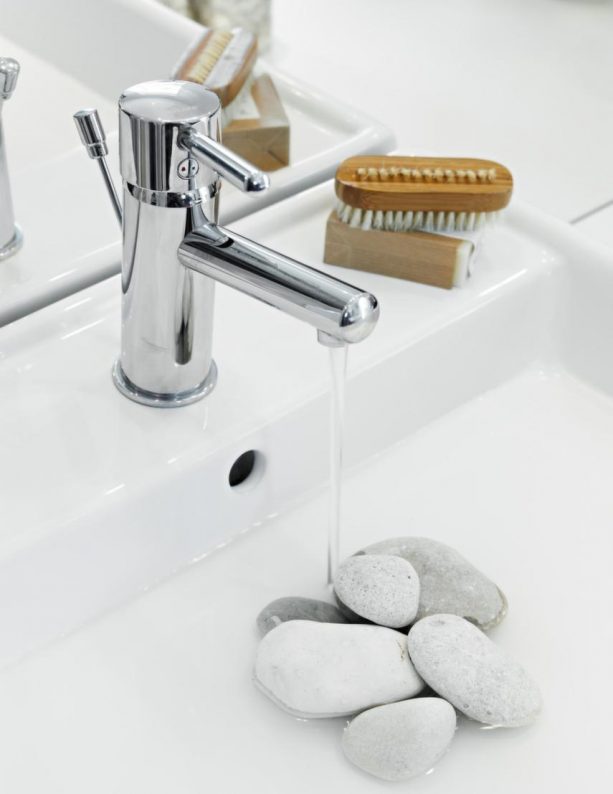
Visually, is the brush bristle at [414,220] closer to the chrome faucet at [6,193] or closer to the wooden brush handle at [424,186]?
the wooden brush handle at [424,186]

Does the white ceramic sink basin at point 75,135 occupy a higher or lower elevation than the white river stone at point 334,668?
higher

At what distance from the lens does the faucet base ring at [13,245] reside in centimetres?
67

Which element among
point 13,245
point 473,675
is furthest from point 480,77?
point 473,675

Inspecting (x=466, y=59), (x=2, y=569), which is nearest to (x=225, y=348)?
(x=2, y=569)

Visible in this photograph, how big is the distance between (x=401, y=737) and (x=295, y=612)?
0.30ft

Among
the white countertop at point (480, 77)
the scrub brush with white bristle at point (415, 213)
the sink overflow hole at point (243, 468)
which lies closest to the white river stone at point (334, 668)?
the sink overflow hole at point (243, 468)

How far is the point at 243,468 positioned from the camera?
0.63 meters

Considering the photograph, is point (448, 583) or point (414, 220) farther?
point (414, 220)

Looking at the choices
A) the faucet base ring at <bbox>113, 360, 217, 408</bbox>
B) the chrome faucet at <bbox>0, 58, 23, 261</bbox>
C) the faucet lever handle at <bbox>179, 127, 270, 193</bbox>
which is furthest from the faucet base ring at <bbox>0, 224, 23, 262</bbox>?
the faucet lever handle at <bbox>179, 127, 270, 193</bbox>

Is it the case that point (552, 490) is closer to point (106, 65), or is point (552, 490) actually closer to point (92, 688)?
point (92, 688)

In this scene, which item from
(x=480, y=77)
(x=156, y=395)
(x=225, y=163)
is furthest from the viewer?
(x=480, y=77)

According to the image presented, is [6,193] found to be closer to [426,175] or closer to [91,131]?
[91,131]

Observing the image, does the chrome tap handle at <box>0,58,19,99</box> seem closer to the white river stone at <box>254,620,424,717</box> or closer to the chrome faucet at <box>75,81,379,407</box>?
the chrome faucet at <box>75,81,379,407</box>

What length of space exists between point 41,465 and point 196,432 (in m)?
0.08
